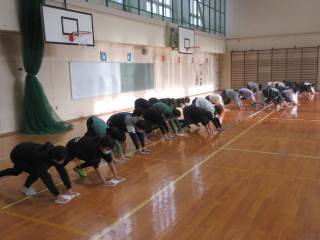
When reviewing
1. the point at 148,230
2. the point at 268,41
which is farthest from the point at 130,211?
the point at 268,41

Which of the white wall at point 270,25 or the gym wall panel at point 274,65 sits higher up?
the white wall at point 270,25

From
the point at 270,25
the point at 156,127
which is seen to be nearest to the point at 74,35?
the point at 156,127

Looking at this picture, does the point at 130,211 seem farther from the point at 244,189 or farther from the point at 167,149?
the point at 167,149

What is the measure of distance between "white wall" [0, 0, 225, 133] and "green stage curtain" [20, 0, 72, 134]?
1.17 ft

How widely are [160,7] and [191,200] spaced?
10.8m

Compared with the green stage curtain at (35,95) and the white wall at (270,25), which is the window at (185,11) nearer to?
the white wall at (270,25)

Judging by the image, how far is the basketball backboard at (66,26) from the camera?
7.03 m

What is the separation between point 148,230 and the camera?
2832 millimetres

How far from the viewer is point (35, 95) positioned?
24.1ft

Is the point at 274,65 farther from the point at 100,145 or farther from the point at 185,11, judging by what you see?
the point at 100,145

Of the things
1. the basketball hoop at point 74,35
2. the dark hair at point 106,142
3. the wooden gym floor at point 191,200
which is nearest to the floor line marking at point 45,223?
the wooden gym floor at point 191,200

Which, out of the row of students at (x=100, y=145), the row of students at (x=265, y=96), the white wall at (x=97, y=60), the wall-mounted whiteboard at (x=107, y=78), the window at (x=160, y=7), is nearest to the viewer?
the row of students at (x=100, y=145)

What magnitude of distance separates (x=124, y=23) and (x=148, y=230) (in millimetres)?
8237

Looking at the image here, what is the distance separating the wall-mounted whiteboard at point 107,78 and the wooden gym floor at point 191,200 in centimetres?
438
